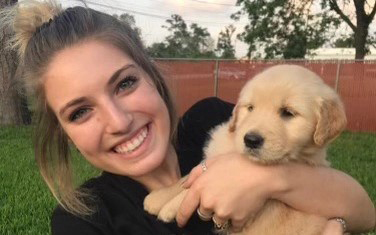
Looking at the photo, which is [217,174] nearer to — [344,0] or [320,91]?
[320,91]

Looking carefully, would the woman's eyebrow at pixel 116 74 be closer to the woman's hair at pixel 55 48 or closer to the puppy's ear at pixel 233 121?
the woman's hair at pixel 55 48

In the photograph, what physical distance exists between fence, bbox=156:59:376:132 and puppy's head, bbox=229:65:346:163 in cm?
1045

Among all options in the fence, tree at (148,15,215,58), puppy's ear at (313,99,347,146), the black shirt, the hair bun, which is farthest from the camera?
tree at (148,15,215,58)

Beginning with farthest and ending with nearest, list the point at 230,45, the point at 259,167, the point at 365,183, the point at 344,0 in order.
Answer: the point at 230,45 < the point at 344,0 < the point at 365,183 < the point at 259,167

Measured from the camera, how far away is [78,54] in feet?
6.99

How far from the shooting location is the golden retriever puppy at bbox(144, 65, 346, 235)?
2.24 metres

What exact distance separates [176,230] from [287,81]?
2.93 ft

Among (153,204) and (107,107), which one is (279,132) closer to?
(153,204)

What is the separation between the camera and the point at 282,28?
26062 mm

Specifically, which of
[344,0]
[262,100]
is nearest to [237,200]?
[262,100]

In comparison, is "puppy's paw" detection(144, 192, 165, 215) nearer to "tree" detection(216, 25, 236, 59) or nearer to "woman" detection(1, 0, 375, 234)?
"woman" detection(1, 0, 375, 234)

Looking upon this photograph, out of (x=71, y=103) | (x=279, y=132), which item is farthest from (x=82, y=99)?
(x=279, y=132)

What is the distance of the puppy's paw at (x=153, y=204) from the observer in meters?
2.17

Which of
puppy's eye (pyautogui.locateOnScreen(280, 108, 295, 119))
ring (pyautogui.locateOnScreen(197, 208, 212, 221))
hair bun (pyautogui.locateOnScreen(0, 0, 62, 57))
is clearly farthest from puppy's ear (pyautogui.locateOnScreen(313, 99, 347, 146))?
hair bun (pyautogui.locateOnScreen(0, 0, 62, 57))
